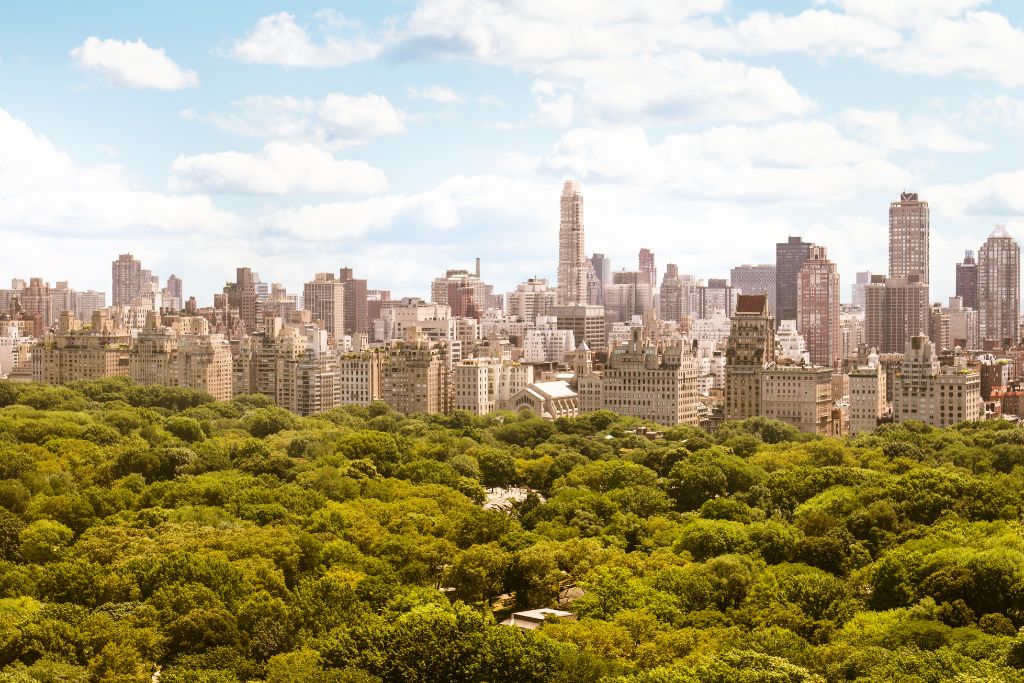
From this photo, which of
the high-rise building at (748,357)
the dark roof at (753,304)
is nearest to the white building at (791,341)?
the dark roof at (753,304)

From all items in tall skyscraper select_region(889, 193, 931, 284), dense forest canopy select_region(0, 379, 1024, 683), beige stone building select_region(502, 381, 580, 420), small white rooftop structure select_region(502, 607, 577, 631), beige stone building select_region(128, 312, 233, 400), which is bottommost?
small white rooftop structure select_region(502, 607, 577, 631)

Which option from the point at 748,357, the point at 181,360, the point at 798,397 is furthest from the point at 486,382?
the point at 181,360

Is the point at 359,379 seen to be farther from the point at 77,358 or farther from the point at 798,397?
the point at 798,397

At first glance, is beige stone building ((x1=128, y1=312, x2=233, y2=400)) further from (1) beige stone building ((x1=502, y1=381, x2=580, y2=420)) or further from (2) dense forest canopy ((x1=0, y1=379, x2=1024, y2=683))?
(2) dense forest canopy ((x1=0, y1=379, x2=1024, y2=683))

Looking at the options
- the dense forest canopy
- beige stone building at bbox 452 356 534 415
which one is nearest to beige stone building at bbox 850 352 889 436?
the dense forest canopy

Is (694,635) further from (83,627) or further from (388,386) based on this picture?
(388,386)

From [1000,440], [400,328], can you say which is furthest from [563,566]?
[400,328]
